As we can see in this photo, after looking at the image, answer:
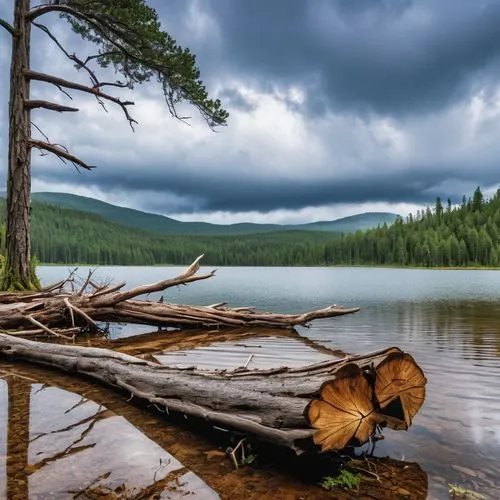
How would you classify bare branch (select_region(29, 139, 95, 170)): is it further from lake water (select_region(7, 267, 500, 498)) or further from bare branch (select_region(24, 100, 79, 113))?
lake water (select_region(7, 267, 500, 498))

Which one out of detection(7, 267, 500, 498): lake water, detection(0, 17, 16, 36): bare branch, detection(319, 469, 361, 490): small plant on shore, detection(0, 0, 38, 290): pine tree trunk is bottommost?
detection(7, 267, 500, 498): lake water

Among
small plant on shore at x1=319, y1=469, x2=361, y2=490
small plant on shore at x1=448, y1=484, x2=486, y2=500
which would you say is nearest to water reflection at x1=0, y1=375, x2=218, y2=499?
small plant on shore at x1=319, y1=469, x2=361, y2=490

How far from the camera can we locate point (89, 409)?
237 inches

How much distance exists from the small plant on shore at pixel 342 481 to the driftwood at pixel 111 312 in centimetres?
893

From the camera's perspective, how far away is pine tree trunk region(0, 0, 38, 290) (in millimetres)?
15461

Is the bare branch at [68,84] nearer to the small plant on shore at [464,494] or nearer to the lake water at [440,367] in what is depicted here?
the lake water at [440,367]

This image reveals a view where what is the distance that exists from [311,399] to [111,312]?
35.6 feet

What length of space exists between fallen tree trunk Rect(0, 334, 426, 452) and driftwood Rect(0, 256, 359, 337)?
728cm

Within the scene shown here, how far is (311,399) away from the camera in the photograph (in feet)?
13.4

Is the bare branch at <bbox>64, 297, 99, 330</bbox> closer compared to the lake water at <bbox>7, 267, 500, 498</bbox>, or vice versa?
the lake water at <bbox>7, 267, 500, 498</bbox>

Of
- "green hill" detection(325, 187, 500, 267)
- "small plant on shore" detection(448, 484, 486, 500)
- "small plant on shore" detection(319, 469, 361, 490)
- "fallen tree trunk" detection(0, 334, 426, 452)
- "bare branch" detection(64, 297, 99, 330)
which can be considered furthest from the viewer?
"green hill" detection(325, 187, 500, 267)

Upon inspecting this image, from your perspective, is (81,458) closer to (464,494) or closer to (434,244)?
(464,494)

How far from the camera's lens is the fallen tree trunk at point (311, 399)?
407cm

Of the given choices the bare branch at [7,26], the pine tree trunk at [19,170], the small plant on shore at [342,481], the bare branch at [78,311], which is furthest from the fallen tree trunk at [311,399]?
the bare branch at [7,26]
